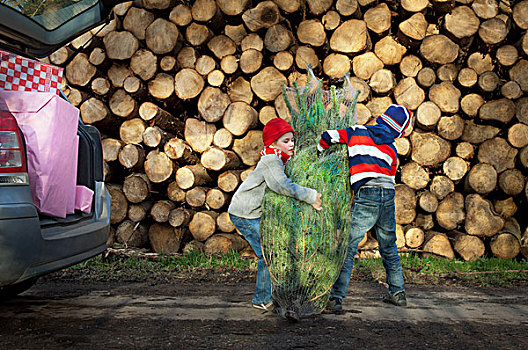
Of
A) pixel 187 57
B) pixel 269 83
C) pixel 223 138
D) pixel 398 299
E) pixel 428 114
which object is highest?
pixel 187 57

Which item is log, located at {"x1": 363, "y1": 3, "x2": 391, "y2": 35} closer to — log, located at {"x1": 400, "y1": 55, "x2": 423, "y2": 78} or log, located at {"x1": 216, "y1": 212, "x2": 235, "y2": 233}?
log, located at {"x1": 400, "y1": 55, "x2": 423, "y2": 78}

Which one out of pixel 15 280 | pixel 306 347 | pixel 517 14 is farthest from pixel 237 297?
pixel 517 14

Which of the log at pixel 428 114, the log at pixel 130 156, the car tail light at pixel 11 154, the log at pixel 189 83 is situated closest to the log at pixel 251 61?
the log at pixel 189 83

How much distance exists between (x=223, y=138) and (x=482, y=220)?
272 centimetres

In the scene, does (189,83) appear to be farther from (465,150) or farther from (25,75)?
(465,150)

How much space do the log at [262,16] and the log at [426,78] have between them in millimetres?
1586

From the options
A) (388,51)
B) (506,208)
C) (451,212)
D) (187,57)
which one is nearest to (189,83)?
Result: (187,57)

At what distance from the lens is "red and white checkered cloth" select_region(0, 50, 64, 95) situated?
2611 mm

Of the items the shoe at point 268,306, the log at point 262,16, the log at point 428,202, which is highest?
the log at point 262,16

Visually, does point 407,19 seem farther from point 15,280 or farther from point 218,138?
point 15,280

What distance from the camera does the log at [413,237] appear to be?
14.4 ft

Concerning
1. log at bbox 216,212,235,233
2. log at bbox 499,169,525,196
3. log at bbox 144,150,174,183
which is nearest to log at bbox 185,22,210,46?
log at bbox 144,150,174,183

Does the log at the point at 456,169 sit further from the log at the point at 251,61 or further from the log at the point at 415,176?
the log at the point at 251,61

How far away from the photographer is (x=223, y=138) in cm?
437
